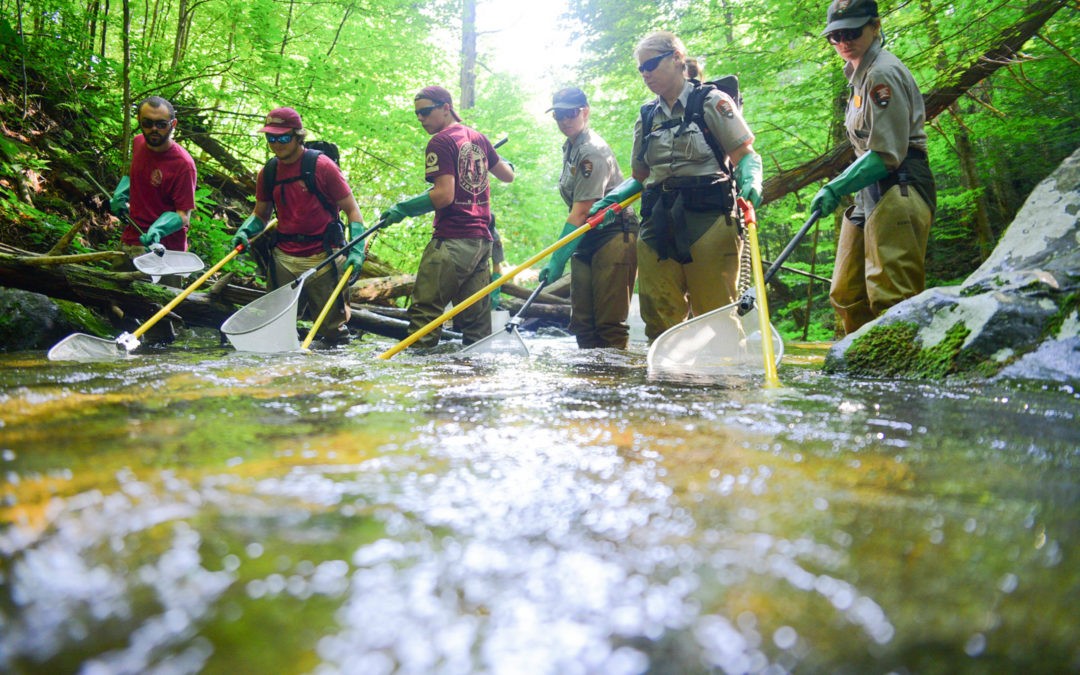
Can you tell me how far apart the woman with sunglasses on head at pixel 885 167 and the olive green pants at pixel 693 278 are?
0.70 meters

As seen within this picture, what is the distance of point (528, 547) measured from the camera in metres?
0.82

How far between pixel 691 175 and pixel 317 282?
11.4 feet

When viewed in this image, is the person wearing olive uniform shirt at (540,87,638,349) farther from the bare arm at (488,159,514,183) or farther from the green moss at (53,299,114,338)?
the green moss at (53,299,114,338)

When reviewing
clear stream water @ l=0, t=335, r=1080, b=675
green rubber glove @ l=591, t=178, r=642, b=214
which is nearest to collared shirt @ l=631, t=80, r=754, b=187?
green rubber glove @ l=591, t=178, r=642, b=214

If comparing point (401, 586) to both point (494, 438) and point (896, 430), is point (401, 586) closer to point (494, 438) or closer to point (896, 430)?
point (494, 438)

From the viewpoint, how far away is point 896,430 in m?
1.60

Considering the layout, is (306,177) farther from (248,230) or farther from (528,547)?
(528,547)

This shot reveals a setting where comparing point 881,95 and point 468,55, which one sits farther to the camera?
point 468,55

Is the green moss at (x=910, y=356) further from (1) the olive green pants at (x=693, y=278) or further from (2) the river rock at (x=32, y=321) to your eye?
(2) the river rock at (x=32, y=321)

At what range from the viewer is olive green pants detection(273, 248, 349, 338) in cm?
546

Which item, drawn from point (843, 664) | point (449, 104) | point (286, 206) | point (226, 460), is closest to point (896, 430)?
point (843, 664)

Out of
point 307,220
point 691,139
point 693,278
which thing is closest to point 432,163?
point 307,220

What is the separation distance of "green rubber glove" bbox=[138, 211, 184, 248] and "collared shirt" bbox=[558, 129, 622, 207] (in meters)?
3.66

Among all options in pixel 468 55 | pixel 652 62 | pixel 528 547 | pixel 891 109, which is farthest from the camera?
pixel 468 55
